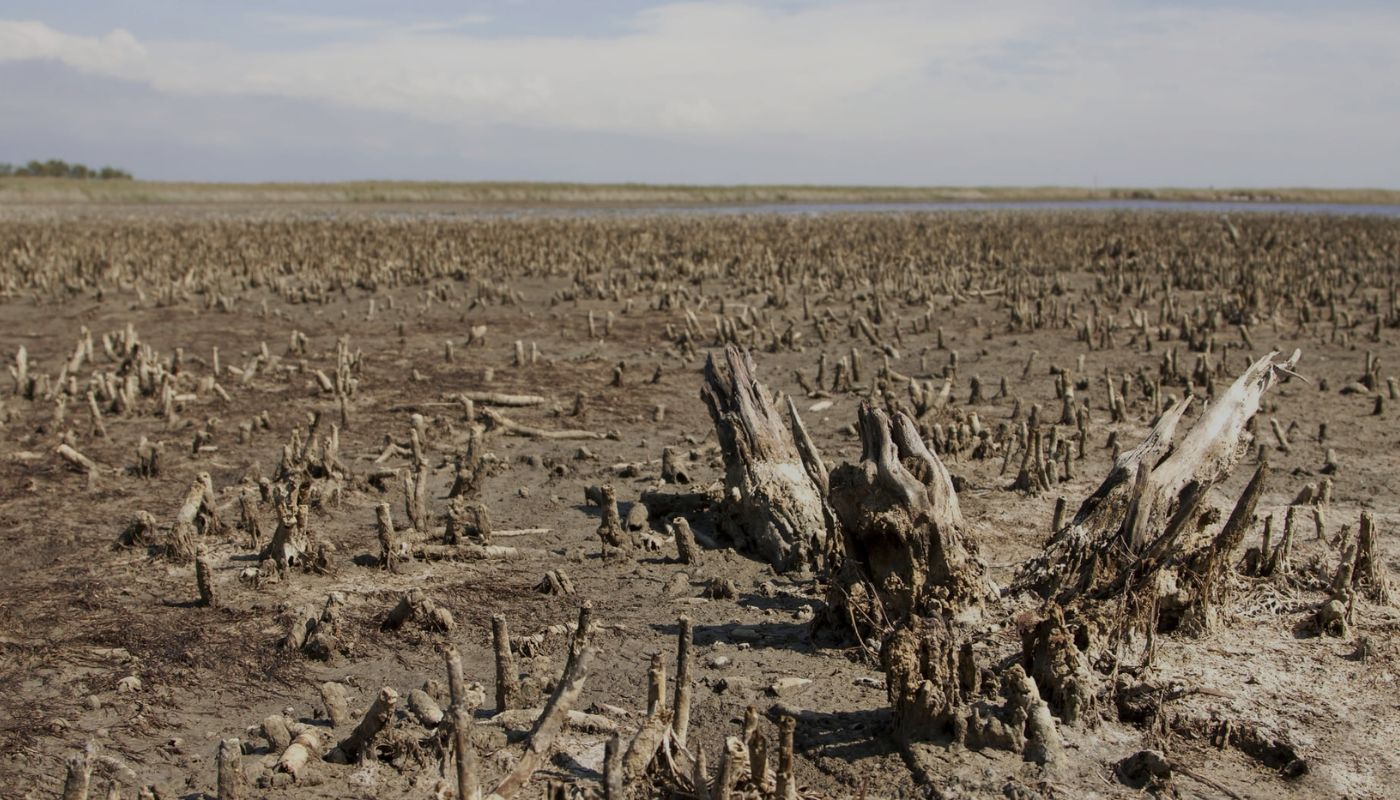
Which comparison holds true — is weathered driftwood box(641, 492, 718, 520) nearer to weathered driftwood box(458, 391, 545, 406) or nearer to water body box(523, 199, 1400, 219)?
weathered driftwood box(458, 391, 545, 406)

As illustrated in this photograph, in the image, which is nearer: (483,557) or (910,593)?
(910,593)

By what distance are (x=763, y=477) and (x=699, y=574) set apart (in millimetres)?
725

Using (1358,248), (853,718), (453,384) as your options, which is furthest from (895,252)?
(853,718)

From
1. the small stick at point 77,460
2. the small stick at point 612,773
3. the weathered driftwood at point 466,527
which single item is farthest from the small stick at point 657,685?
the small stick at point 77,460

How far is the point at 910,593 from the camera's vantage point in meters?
5.04

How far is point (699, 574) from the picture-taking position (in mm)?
6172

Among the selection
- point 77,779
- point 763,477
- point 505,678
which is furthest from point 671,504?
point 77,779

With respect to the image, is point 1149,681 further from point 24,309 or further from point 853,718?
point 24,309

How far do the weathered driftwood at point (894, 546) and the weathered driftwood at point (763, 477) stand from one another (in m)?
1.01

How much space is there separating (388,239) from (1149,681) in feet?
74.8

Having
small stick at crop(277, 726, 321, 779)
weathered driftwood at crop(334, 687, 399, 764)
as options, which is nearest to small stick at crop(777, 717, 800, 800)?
weathered driftwood at crop(334, 687, 399, 764)

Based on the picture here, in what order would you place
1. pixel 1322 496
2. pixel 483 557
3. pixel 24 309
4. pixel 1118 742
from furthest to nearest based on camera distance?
pixel 24 309
pixel 1322 496
pixel 483 557
pixel 1118 742

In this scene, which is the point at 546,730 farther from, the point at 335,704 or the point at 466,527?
the point at 466,527

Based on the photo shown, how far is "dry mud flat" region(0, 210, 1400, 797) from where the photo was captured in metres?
4.21
